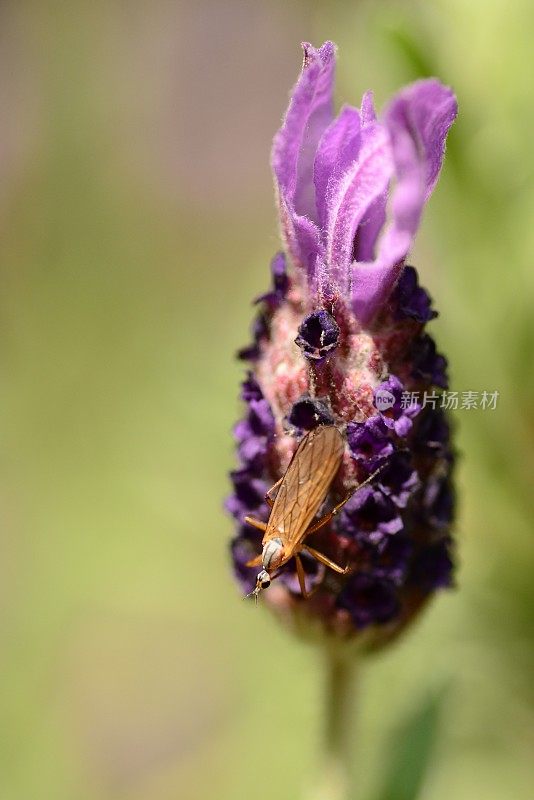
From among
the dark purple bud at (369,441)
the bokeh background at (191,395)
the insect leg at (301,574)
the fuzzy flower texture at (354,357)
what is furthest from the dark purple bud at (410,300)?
the bokeh background at (191,395)

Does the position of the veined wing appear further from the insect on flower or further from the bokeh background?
the bokeh background

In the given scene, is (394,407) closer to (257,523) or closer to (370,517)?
(370,517)

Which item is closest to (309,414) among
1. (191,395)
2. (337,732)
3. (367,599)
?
(367,599)

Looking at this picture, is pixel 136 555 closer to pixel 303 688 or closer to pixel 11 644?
pixel 11 644

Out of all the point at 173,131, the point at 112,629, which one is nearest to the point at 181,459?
the point at 112,629

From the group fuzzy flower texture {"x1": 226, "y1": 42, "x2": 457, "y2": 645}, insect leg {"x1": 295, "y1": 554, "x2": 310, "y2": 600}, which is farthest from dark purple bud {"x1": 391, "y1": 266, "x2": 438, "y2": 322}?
insect leg {"x1": 295, "y1": 554, "x2": 310, "y2": 600}
